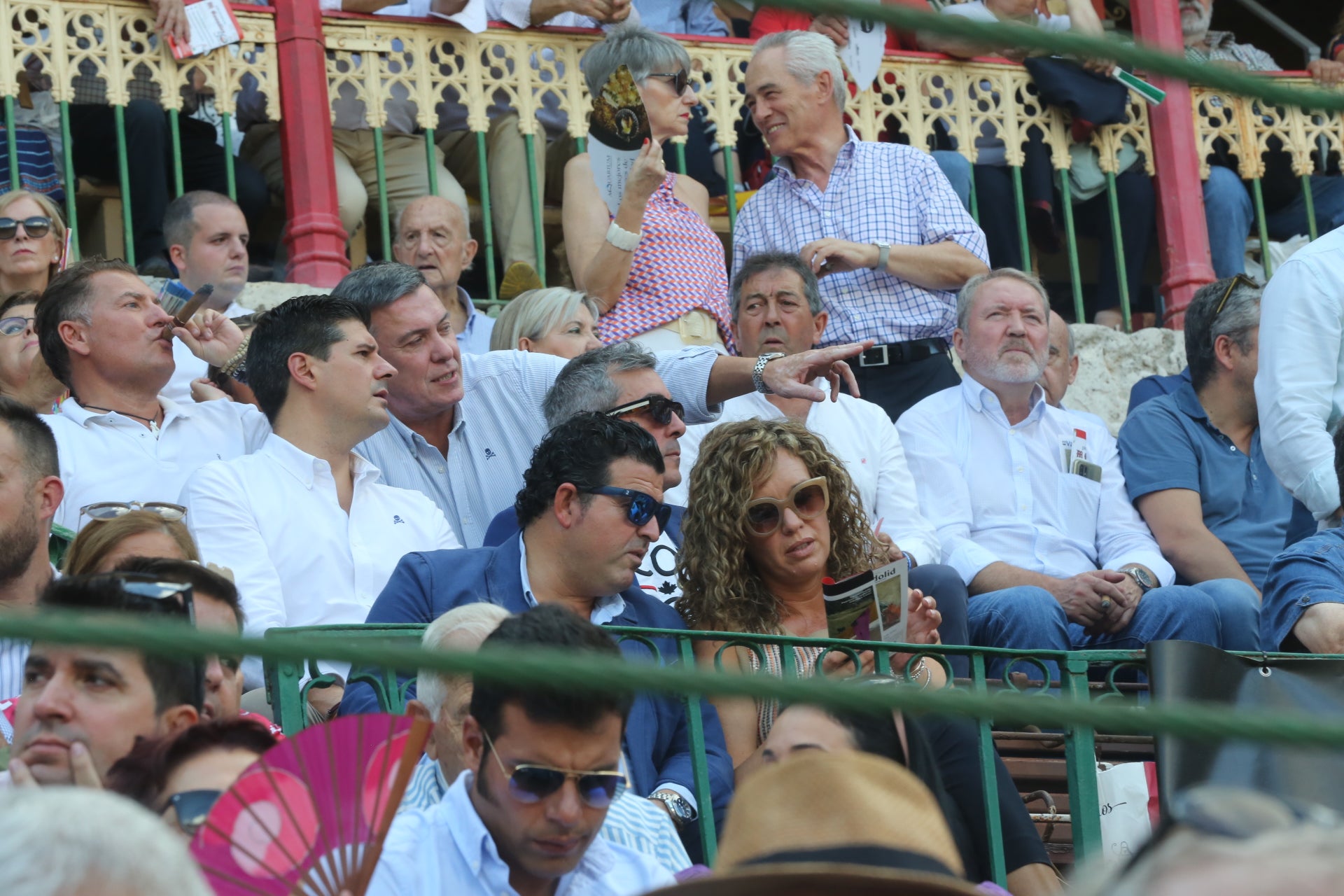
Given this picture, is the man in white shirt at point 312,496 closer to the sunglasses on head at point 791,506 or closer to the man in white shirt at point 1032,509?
the sunglasses on head at point 791,506

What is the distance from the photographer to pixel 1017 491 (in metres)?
6.40

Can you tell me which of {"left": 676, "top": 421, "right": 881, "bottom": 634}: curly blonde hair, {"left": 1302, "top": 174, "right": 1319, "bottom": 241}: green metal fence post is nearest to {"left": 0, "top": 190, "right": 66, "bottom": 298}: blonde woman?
{"left": 676, "top": 421, "right": 881, "bottom": 634}: curly blonde hair

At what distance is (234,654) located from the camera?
1.74 meters

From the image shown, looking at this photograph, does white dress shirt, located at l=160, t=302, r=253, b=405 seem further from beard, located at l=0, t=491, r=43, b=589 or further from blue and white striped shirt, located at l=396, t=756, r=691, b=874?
blue and white striped shirt, located at l=396, t=756, r=691, b=874

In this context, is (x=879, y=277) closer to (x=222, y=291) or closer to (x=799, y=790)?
(x=222, y=291)

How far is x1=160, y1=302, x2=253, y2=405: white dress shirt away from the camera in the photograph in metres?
6.07

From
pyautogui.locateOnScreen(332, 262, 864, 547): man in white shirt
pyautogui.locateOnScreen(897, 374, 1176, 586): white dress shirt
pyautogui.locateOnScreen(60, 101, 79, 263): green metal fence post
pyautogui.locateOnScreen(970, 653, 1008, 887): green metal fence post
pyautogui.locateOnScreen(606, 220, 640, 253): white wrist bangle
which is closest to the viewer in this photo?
pyautogui.locateOnScreen(970, 653, 1008, 887): green metal fence post

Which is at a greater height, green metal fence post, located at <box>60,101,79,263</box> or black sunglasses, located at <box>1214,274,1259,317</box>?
green metal fence post, located at <box>60,101,79,263</box>

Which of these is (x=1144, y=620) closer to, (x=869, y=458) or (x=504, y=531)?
(x=869, y=458)


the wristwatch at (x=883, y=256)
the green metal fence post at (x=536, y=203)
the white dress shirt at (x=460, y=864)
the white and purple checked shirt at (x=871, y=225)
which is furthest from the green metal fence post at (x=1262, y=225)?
the white dress shirt at (x=460, y=864)

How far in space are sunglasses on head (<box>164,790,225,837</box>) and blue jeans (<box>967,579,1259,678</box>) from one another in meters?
3.12

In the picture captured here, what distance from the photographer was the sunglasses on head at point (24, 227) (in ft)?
20.7

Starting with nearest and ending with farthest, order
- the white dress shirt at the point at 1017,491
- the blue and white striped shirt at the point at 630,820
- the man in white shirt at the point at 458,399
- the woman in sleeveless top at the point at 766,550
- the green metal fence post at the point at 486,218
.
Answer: the blue and white striped shirt at the point at 630,820, the woman in sleeveless top at the point at 766,550, the man in white shirt at the point at 458,399, the white dress shirt at the point at 1017,491, the green metal fence post at the point at 486,218

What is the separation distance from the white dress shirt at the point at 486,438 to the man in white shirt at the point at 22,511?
1242mm
